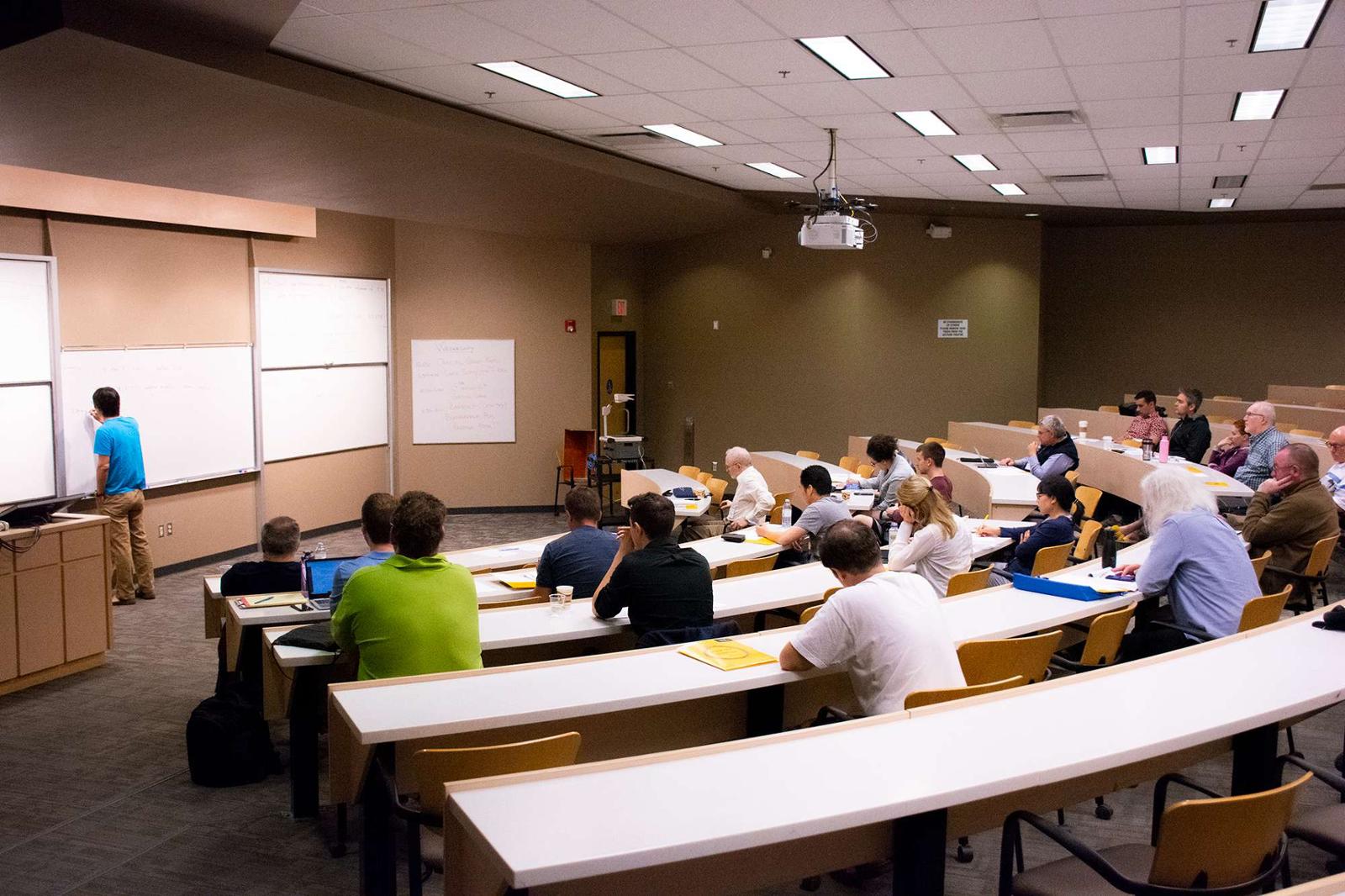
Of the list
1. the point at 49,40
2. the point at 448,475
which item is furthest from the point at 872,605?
the point at 448,475

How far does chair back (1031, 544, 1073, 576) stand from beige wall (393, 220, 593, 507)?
7833mm

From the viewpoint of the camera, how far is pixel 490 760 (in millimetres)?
2701

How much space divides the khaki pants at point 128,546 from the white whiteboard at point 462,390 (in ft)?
13.5

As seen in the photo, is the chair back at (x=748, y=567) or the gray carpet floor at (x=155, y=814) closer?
the gray carpet floor at (x=155, y=814)

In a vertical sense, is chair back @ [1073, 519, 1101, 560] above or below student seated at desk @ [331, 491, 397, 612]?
below

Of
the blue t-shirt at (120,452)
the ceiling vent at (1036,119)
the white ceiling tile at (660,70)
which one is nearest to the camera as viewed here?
the white ceiling tile at (660,70)

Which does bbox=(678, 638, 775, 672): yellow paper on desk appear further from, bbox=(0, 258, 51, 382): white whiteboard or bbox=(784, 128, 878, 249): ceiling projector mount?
bbox=(0, 258, 51, 382): white whiteboard

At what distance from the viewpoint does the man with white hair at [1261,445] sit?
855 cm

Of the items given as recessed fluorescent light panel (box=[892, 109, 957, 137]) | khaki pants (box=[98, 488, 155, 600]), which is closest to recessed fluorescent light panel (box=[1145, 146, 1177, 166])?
recessed fluorescent light panel (box=[892, 109, 957, 137])

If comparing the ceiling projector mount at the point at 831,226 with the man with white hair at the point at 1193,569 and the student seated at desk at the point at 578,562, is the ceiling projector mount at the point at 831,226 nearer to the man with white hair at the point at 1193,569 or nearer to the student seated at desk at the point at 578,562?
the man with white hair at the point at 1193,569

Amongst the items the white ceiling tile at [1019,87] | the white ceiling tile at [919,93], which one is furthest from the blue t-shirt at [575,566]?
the white ceiling tile at [1019,87]

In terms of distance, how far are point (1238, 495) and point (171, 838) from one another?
7.00m

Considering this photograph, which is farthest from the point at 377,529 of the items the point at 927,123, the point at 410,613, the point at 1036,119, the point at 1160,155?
the point at 1160,155

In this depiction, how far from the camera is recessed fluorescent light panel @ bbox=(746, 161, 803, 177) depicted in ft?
30.8
